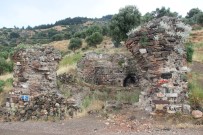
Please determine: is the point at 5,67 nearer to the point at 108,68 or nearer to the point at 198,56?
the point at 108,68

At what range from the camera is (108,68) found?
926 inches

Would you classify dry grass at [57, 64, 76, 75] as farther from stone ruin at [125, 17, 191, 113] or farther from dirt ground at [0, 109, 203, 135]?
stone ruin at [125, 17, 191, 113]

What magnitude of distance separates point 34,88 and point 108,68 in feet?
28.3

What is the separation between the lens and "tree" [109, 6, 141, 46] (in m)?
A: 40.7

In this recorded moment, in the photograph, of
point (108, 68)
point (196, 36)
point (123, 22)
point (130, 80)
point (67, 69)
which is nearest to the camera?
point (67, 69)

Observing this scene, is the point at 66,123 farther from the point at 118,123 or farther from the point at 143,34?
the point at 143,34

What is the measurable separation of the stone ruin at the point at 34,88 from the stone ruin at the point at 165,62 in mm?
3549

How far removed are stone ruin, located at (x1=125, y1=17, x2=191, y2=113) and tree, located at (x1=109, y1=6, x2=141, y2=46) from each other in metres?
27.2

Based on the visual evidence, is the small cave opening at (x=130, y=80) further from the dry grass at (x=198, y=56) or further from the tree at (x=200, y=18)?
the tree at (x=200, y=18)

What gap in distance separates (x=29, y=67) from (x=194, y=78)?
33.2 feet

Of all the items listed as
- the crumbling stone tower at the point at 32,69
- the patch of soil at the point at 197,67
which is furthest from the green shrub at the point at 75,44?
the crumbling stone tower at the point at 32,69

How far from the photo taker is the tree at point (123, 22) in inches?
1603

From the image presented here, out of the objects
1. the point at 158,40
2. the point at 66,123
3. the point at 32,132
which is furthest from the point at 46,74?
the point at 158,40

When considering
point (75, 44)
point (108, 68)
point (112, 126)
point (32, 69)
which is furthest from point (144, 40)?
point (75, 44)
